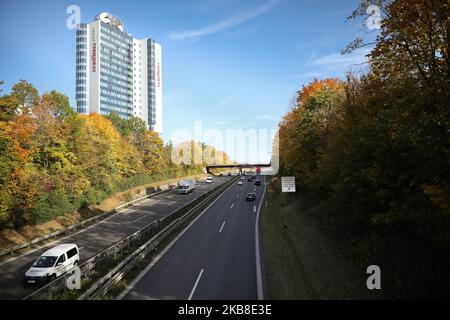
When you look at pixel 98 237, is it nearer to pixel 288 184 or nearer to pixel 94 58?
pixel 288 184

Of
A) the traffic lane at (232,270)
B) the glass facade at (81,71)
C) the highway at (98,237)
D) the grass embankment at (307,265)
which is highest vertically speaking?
the glass facade at (81,71)

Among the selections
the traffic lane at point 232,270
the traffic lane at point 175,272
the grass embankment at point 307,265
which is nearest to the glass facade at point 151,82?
the traffic lane at point 232,270

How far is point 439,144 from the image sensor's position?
9.77 meters

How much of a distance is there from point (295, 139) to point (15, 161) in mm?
28051

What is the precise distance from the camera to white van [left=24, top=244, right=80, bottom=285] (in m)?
15.8

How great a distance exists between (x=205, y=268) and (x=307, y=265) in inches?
226

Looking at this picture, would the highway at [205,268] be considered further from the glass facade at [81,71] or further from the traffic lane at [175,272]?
the glass facade at [81,71]

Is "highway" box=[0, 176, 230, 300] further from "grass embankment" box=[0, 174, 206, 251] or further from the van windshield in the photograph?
"grass embankment" box=[0, 174, 206, 251]

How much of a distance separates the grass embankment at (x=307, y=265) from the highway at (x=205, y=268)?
1.12 metres

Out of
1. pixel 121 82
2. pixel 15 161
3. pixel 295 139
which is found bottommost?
pixel 15 161

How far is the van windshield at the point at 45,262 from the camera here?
54.7ft

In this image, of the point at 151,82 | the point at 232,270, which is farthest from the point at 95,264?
the point at 151,82
